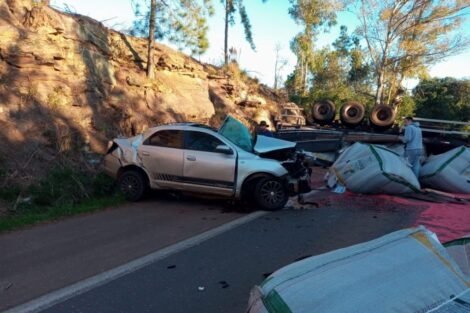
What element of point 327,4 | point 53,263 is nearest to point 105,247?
point 53,263

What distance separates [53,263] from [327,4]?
36053 millimetres

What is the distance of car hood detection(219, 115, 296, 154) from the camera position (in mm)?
8758

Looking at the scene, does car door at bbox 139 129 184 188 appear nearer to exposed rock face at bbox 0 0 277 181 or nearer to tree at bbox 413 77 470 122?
exposed rock face at bbox 0 0 277 181

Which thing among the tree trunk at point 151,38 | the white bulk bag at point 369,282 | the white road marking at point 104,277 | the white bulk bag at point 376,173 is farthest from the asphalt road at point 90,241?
the tree trunk at point 151,38

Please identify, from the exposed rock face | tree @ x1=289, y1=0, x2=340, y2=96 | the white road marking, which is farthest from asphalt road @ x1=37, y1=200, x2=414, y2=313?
tree @ x1=289, y1=0, x2=340, y2=96

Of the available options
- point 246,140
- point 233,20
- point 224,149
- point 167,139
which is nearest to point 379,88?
point 233,20

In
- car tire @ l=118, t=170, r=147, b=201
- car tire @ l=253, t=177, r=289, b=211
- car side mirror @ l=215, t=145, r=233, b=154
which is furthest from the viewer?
car tire @ l=118, t=170, r=147, b=201

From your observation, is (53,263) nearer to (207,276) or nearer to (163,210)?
(207,276)

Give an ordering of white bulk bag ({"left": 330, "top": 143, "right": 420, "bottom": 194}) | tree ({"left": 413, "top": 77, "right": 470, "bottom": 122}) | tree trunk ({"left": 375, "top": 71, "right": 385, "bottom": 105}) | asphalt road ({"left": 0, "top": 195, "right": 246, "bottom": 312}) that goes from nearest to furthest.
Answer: asphalt road ({"left": 0, "top": 195, "right": 246, "bottom": 312}) → white bulk bag ({"left": 330, "top": 143, "right": 420, "bottom": 194}) → tree trunk ({"left": 375, "top": 71, "right": 385, "bottom": 105}) → tree ({"left": 413, "top": 77, "right": 470, "bottom": 122})

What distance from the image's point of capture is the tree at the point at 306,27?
1658 inches

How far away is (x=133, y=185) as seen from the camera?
8.88 m

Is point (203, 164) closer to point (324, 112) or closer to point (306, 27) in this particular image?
point (324, 112)

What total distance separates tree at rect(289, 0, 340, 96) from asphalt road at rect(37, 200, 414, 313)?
104 ft

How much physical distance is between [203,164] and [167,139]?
0.99m
